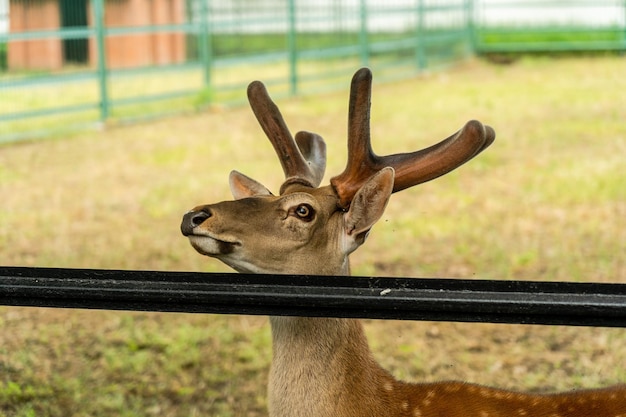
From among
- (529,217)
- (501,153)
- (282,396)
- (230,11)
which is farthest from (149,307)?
(230,11)

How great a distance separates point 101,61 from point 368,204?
29.0ft

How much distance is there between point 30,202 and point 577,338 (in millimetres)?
4352

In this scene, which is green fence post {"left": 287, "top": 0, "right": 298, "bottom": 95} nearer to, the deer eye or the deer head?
the deer head

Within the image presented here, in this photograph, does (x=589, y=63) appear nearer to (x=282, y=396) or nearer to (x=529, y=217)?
(x=529, y=217)

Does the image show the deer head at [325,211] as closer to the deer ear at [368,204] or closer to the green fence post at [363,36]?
the deer ear at [368,204]

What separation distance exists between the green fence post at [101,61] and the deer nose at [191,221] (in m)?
8.85

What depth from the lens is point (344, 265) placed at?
8.71 ft

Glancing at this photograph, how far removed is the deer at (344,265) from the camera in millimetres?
2498

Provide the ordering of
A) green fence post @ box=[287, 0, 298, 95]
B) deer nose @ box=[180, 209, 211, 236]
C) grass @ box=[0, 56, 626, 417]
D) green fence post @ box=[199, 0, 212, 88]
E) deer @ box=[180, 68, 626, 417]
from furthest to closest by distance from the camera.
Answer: green fence post @ box=[287, 0, 298, 95] → green fence post @ box=[199, 0, 212, 88] → grass @ box=[0, 56, 626, 417] → deer @ box=[180, 68, 626, 417] → deer nose @ box=[180, 209, 211, 236]

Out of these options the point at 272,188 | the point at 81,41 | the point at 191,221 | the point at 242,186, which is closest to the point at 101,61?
the point at 81,41

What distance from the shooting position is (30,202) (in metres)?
7.57

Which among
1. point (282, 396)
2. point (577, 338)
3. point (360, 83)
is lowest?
point (577, 338)

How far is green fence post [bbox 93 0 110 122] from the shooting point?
11.0 meters

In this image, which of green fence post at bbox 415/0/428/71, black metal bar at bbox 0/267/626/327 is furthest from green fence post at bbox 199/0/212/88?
black metal bar at bbox 0/267/626/327
